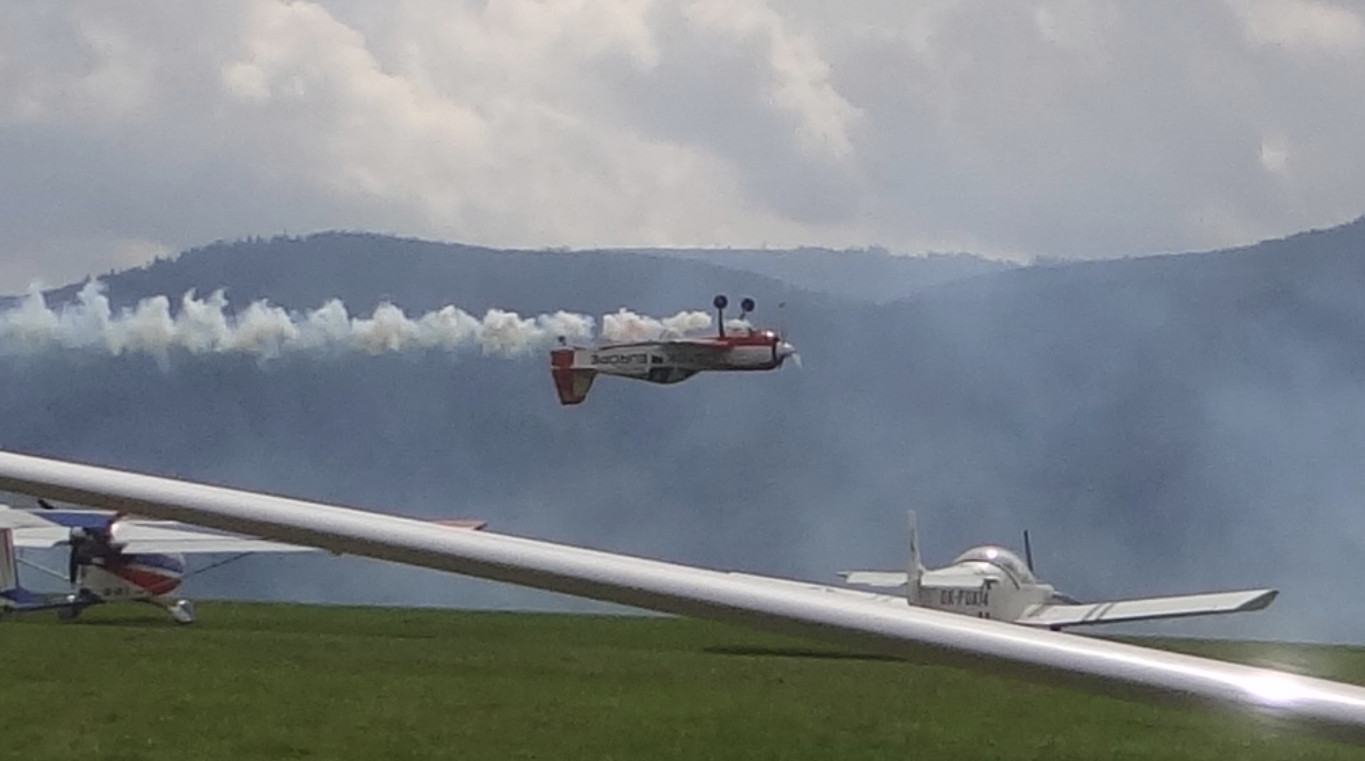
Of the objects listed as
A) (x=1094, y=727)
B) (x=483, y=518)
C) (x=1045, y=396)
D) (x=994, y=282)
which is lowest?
(x=1094, y=727)

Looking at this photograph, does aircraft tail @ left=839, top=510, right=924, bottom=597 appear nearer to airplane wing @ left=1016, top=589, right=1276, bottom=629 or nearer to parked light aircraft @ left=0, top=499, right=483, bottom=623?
airplane wing @ left=1016, top=589, right=1276, bottom=629

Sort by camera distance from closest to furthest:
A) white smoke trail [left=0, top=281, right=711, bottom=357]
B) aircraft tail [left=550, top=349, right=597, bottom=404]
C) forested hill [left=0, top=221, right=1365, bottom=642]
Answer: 1. forested hill [left=0, top=221, right=1365, bottom=642]
2. aircraft tail [left=550, top=349, right=597, bottom=404]
3. white smoke trail [left=0, top=281, right=711, bottom=357]

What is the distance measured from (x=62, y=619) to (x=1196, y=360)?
7.10 metres

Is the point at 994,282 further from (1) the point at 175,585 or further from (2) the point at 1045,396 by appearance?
(1) the point at 175,585

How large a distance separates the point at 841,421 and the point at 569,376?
1.80 meters

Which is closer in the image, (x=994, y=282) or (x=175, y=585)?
(x=175, y=585)

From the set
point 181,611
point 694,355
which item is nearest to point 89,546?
point 181,611

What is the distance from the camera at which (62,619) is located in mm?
10945

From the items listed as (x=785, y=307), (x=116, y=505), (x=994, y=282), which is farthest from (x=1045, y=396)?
(x=116, y=505)

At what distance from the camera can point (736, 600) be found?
50cm

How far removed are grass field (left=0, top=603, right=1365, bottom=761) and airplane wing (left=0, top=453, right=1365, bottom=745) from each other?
10.8 ft

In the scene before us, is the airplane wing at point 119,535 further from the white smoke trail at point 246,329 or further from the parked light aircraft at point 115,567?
the white smoke trail at point 246,329

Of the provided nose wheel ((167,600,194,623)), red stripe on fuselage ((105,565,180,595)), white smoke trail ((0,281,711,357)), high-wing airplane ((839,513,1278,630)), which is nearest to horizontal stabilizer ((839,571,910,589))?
high-wing airplane ((839,513,1278,630))

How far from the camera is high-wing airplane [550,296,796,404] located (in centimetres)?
1134
